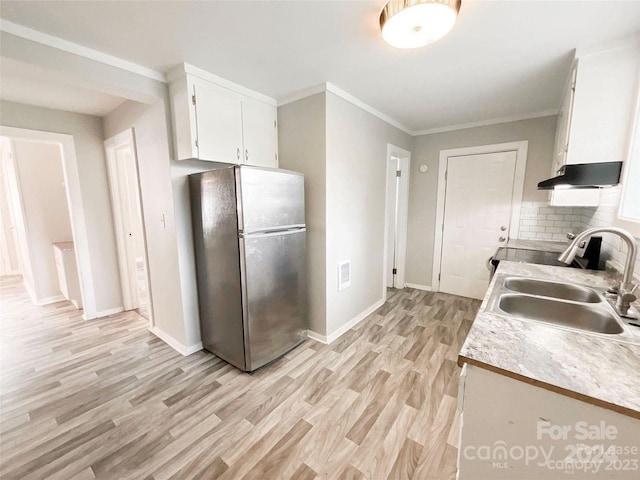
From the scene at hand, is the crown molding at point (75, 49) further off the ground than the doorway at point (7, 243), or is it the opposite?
the crown molding at point (75, 49)

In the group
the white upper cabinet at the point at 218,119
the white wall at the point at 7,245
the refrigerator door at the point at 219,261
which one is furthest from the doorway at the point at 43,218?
the white upper cabinet at the point at 218,119

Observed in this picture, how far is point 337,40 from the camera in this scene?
63.9 inches

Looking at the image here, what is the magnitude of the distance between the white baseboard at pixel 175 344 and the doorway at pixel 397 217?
7.99ft

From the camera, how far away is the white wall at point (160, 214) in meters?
2.19

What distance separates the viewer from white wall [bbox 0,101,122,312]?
2.70 meters

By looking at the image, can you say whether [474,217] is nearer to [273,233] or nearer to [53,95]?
[273,233]

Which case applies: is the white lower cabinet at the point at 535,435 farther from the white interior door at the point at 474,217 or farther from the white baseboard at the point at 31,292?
the white baseboard at the point at 31,292

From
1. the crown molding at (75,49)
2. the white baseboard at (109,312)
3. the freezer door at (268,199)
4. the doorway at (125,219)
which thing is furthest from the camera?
the white baseboard at (109,312)

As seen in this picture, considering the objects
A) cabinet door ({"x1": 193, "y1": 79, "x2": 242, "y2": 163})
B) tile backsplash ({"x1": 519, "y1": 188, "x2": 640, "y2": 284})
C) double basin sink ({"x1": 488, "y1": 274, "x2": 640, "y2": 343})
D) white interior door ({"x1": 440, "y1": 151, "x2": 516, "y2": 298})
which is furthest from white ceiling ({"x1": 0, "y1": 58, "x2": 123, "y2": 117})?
tile backsplash ({"x1": 519, "y1": 188, "x2": 640, "y2": 284})

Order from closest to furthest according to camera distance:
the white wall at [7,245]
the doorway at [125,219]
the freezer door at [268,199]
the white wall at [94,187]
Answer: the freezer door at [268,199], the white wall at [94,187], the doorway at [125,219], the white wall at [7,245]

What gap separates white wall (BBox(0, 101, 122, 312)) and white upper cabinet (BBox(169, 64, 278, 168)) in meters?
1.68

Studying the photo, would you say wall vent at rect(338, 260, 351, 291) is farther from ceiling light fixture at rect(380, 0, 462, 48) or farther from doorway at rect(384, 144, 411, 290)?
ceiling light fixture at rect(380, 0, 462, 48)

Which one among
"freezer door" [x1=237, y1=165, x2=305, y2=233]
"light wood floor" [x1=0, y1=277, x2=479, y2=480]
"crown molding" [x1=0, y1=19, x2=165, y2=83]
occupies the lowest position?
"light wood floor" [x1=0, y1=277, x2=479, y2=480]

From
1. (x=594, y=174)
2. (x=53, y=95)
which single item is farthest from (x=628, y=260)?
(x=53, y=95)
